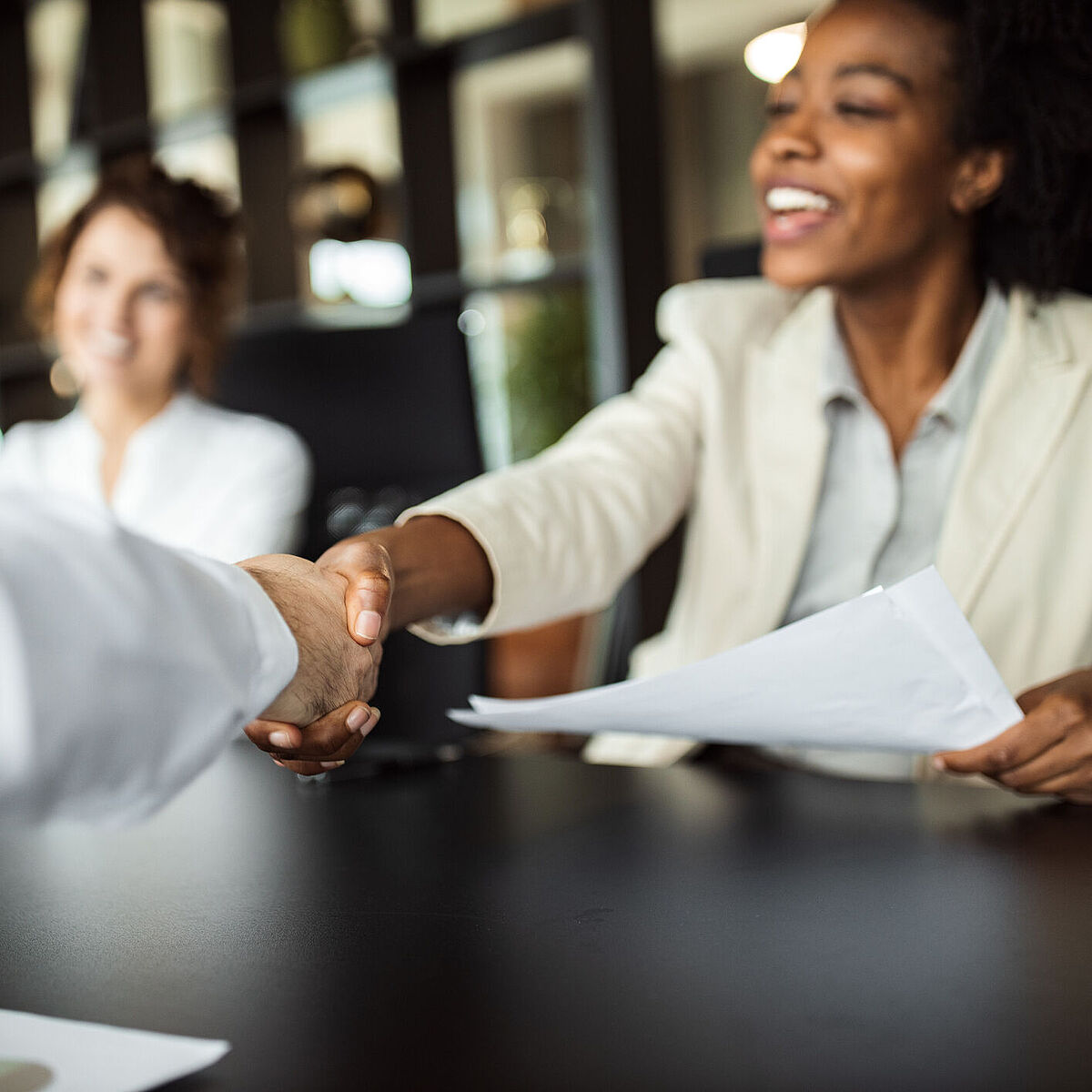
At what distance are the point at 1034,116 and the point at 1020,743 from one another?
2.46 ft

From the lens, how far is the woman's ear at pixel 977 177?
1.21 metres

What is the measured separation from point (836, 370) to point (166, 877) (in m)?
0.86

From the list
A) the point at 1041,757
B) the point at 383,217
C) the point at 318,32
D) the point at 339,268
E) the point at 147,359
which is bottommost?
the point at 1041,757

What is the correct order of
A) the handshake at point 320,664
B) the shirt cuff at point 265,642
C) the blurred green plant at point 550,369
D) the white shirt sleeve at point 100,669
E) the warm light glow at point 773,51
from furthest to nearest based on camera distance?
the blurred green plant at point 550,369 < the warm light glow at point 773,51 < the handshake at point 320,664 < the shirt cuff at point 265,642 < the white shirt sleeve at point 100,669

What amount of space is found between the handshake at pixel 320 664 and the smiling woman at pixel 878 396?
316 millimetres

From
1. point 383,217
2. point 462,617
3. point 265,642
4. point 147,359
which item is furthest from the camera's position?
point 383,217

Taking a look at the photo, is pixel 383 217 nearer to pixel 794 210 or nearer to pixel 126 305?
pixel 126 305

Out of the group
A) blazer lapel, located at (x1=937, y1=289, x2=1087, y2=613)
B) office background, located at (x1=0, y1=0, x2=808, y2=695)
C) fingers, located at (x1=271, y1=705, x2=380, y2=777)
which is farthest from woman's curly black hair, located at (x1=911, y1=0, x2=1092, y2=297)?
fingers, located at (x1=271, y1=705, x2=380, y2=777)

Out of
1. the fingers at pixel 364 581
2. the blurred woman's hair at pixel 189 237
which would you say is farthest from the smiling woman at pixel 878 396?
the blurred woman's hair at pixel 189 237

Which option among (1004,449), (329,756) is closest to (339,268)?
(1004,449)

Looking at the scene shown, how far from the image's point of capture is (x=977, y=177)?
1222 mm

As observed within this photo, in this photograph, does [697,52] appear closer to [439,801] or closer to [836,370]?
[836,370]

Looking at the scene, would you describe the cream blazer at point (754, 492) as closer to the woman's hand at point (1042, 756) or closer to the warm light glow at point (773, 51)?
the woman's hand at point (1042, 756)

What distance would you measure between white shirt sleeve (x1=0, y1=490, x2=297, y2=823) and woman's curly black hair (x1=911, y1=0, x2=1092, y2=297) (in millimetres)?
1025
